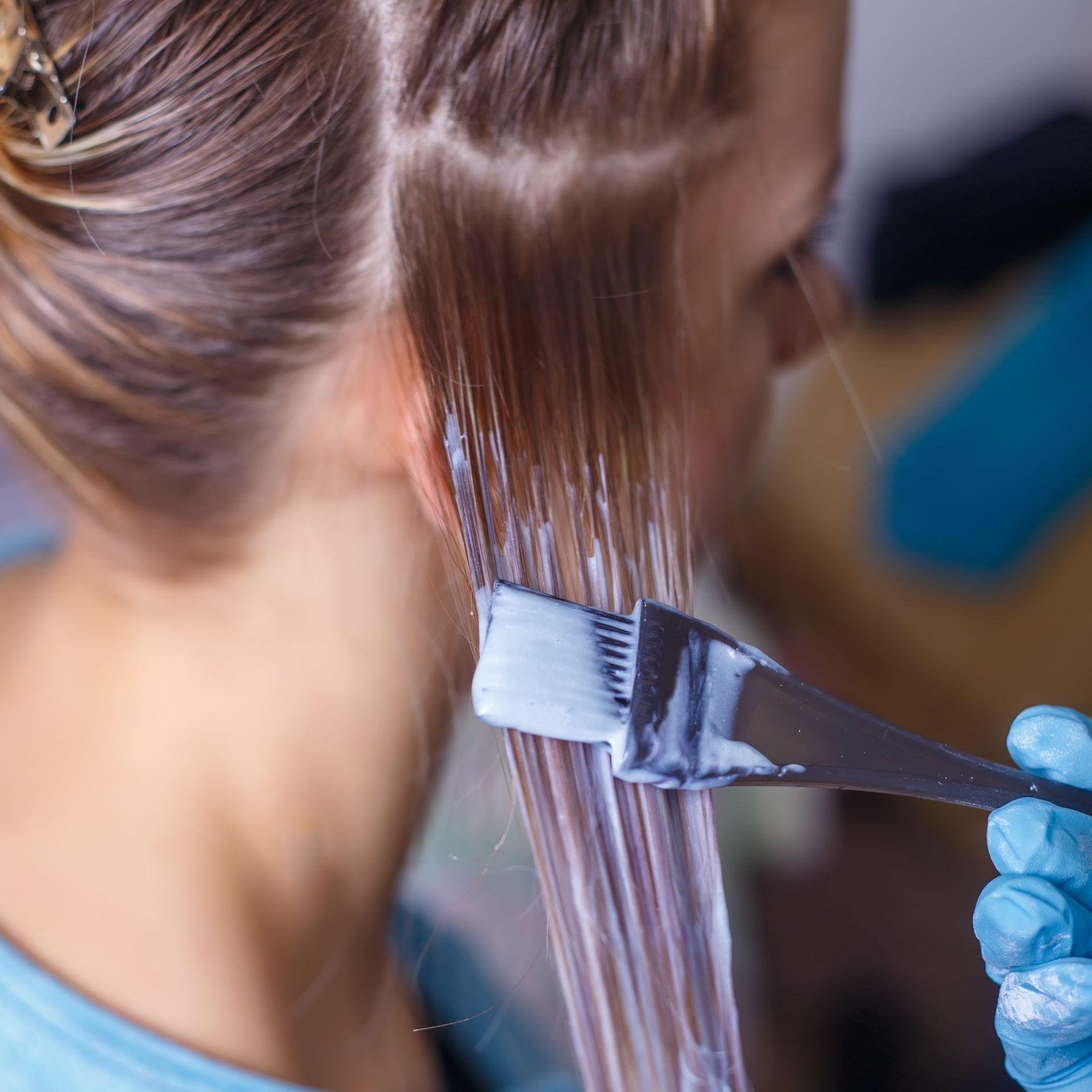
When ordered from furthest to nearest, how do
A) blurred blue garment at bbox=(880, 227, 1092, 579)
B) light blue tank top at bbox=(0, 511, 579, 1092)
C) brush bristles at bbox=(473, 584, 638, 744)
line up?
blurred blue garment at bbox=(880, 227, 1092, 579) < light blue tank top at bbox=(0, 511, 579, 1092) < brush bristles at bbox=(473, 584, 638, 744)

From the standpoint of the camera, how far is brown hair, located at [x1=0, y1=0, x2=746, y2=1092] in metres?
0.50

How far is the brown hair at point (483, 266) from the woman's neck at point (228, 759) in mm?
153

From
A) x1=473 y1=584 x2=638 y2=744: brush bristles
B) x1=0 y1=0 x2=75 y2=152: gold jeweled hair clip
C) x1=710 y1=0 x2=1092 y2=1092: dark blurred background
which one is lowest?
x1=710 y1=0 x2=1092 y2=1092: dark blurred background

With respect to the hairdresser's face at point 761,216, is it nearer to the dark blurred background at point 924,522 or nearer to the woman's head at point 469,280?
the woman's head at point 469,280

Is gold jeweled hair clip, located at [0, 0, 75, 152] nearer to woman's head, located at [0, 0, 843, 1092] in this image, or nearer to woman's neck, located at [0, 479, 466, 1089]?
woman's head, located at [0, 0, 843, 1092]

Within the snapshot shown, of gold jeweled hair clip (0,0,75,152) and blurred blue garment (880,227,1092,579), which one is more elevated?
gold jeweled hair clip (0,0,75,152)

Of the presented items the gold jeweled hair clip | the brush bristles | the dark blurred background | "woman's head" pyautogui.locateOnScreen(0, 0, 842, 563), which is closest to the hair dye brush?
the brush bristles

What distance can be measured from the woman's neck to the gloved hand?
0.35 metres

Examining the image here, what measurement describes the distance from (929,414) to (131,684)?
51.6 inches

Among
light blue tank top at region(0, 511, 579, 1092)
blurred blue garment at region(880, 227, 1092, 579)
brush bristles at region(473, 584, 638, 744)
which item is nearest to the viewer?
brush bristles at region(473, 584, 638, 744)

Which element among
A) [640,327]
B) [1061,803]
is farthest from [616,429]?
[1061,803]

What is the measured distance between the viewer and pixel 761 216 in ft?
2.20

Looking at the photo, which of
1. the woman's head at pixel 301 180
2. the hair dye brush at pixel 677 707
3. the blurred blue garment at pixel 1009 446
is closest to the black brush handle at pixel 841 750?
the hair dye brush at pixel 677 707

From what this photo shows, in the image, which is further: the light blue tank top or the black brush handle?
the light blue tank top
